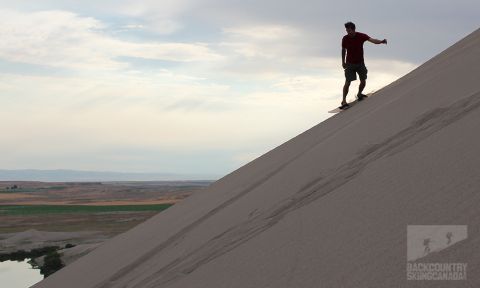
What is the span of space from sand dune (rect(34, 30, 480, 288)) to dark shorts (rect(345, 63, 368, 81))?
4.33 feet

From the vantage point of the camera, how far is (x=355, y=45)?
6703mm

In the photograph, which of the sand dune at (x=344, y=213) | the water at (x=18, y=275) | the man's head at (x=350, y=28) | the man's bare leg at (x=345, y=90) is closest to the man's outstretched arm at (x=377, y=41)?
the man's head at (x=350, y=28)

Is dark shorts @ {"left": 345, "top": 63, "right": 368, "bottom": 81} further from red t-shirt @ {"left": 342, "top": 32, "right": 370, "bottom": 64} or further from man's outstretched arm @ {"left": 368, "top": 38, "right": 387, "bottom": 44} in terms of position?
man's outstretched arm @ {"left": 368, "top": 38, "right": 387, "bottom": 44}

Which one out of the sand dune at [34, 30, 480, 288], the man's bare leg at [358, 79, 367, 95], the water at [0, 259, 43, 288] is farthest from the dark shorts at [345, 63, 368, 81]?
Result: the water at [0, 259, 43, 288]

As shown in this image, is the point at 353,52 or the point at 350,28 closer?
the point at 350,28

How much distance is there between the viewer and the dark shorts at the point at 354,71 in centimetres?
689

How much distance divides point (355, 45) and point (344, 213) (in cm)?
402

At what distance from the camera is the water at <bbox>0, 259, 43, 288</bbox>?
22.6 m

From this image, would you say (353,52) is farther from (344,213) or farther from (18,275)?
(18,275)

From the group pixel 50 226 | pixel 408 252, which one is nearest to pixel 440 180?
pixel 408 252

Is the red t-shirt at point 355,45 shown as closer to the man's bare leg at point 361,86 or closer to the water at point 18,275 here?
the man's bare leg at point 361,86

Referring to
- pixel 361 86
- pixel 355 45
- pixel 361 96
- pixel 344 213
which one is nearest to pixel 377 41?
pixel 355 45

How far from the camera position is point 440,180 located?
2.75 m

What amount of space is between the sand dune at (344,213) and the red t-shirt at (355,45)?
1.24m
